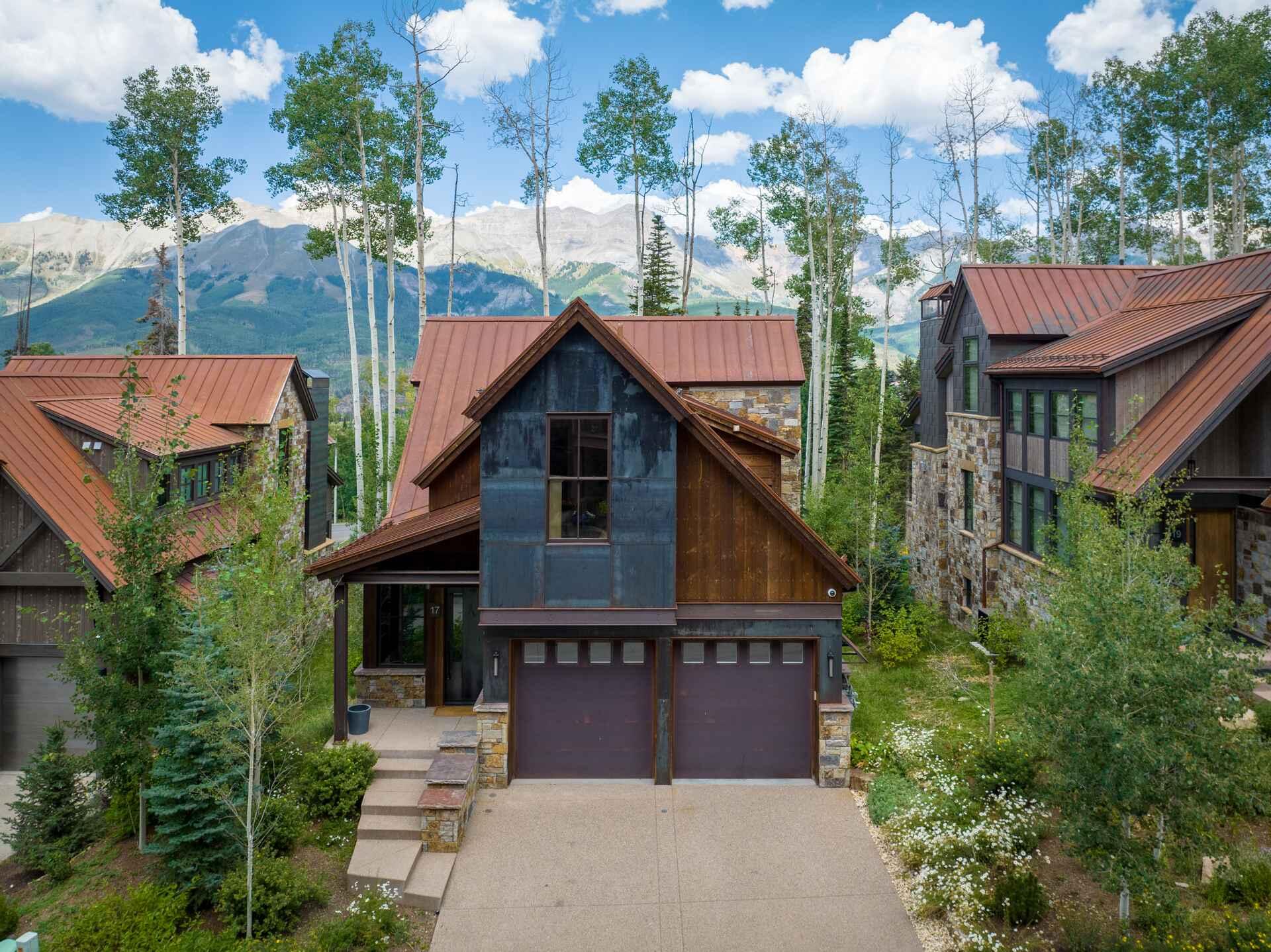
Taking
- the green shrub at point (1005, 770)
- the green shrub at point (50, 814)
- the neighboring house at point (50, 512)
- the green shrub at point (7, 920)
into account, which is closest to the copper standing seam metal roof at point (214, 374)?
the neighboring house at point (50, 512)

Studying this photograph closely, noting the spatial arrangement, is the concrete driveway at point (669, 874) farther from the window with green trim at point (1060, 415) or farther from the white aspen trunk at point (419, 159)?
the white aspen trunk at point (419, 159)

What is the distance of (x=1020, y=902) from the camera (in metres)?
8.97

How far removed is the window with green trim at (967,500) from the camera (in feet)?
74.0

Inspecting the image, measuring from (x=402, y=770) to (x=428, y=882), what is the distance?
7.86 ft

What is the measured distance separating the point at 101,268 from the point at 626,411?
20136 cm

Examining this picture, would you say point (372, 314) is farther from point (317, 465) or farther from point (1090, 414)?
point (1090, 414)

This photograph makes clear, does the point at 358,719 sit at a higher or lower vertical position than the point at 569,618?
lower

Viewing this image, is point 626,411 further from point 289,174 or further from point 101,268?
point 101,268

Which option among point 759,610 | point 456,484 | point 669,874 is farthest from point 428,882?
point 456,484

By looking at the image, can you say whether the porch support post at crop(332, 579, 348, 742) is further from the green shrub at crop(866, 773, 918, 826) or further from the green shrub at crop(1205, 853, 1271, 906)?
the green shrub at crop(1205, 853, 1271, 906)

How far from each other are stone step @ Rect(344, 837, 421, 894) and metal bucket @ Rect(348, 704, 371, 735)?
2532 mm

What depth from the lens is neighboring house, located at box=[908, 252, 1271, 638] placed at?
1466 cm

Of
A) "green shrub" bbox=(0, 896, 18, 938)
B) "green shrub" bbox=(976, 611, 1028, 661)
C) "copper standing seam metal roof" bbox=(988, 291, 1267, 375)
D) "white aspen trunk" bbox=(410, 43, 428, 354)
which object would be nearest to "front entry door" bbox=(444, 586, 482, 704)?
"green shrub" bbox=(0, 896, 18, 938)

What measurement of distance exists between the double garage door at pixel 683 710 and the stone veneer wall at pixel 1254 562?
29.6 feet
